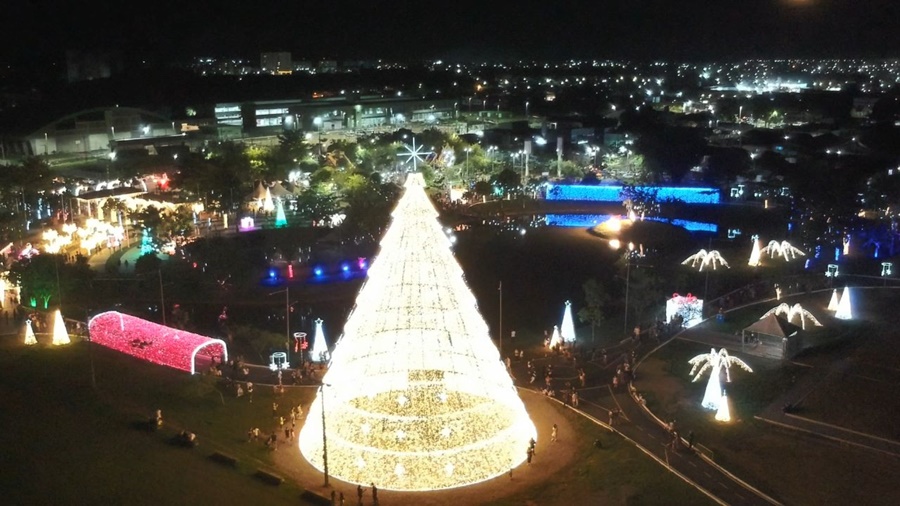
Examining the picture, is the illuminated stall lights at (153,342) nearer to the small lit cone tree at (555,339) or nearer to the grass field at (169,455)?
the grass field at (169,455)

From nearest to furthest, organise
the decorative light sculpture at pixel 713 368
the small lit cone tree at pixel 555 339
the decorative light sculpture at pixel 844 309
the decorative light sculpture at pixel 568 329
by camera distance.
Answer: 1. the decorative light sculpture at pixel 713 368
2. the small lit cone tree at pixel 555 339
3. the decorative light sculpture at pixel 568 329
4. the decorative light sculpture at pixel 844 309

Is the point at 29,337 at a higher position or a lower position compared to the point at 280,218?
lower

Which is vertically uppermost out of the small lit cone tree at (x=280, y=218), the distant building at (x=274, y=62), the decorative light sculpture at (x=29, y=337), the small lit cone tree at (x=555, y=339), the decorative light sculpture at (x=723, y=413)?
the distant building at (x=274, y=62)

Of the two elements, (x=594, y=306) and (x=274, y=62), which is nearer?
(x=594, y=306)

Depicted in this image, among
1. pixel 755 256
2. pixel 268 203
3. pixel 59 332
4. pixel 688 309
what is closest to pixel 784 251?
pixel 755 256

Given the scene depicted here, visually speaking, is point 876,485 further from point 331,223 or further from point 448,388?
point 331,223

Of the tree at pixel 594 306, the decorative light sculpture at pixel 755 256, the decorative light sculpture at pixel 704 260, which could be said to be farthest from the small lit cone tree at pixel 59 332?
the decorative light sculpture at pixel 755 256

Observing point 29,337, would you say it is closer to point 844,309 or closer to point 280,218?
point 280,218

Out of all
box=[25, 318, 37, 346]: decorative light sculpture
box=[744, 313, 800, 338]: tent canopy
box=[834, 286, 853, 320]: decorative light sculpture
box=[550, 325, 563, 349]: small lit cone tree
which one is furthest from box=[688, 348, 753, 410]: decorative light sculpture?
box=[25, 318, 37, 346]: decorative light sculpture
